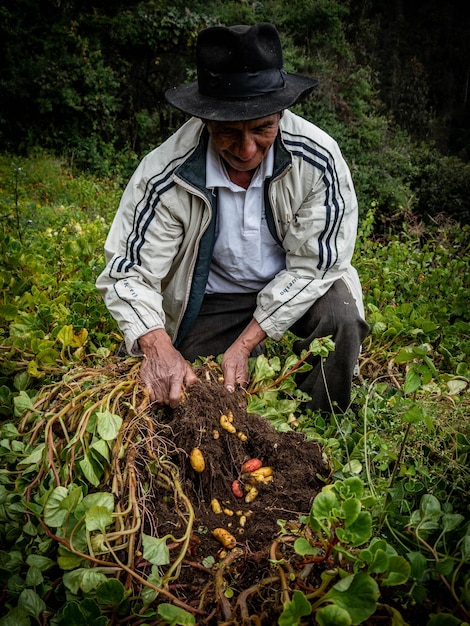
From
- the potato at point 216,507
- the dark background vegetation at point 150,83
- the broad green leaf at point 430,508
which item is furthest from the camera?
the dark background vegetation at point 150,83

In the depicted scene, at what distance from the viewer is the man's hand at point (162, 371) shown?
1.79 m

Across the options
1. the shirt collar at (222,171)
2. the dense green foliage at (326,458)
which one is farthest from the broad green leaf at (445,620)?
the shirt collar at (222,171)

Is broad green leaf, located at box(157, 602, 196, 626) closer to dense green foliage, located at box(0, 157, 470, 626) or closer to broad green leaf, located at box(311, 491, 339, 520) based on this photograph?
dense green foliage, located at box(0, 157, 470, 626)

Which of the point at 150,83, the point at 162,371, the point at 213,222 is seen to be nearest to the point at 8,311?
the point at 162,371

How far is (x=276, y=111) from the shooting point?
1.86 m

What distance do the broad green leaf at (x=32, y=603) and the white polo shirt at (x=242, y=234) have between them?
1.55 m

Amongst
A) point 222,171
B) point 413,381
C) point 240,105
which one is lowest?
point 413,381

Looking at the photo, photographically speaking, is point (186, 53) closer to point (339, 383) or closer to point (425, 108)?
point (425, 108)

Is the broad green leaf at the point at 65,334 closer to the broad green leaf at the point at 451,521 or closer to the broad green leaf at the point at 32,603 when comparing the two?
the broad green leaf at the point at 32,603

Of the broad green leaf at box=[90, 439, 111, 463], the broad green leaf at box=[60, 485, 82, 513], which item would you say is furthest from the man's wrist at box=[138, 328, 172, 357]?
the broad green leaf at box=[60, 485, 82, 513]

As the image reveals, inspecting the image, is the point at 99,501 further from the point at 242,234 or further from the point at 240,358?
the point at 242,234

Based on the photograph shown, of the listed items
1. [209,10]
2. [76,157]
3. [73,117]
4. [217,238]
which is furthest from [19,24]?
[217,238]

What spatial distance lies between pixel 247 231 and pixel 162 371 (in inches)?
31.3

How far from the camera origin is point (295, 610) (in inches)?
40.2
